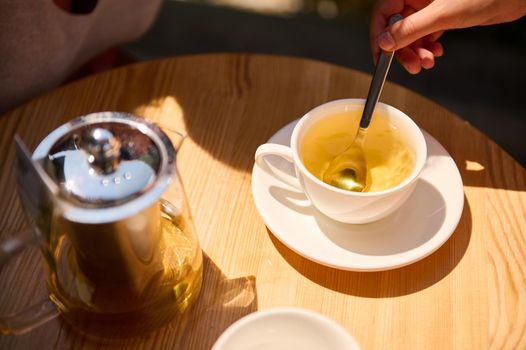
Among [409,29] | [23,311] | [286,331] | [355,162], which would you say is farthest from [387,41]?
[23,311]

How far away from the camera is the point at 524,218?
28.9 inches

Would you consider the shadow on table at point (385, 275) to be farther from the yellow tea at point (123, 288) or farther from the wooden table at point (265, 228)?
the yellow tea at point (123, 288)

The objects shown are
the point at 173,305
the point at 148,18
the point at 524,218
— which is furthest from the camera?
the point at 148,18

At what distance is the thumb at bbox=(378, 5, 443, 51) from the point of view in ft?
2.41

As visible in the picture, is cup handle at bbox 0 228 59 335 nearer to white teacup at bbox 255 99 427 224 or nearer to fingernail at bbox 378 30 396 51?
white teacup at bbox 255 99 427 224

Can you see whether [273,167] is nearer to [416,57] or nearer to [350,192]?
[350,192]

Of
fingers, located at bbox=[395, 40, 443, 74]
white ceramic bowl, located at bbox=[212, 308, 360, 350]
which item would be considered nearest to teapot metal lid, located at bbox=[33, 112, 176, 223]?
white ceramic bowl, located at bbox=[212, 308, 360, 350]

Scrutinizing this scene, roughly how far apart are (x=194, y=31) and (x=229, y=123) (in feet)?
3.27

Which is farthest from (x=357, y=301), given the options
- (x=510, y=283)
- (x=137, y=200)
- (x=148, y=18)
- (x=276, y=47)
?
(x=276, y=47)

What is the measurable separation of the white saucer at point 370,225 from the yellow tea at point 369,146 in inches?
1.3

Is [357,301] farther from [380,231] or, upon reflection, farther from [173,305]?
[173,305]

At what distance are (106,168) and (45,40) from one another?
0.53m

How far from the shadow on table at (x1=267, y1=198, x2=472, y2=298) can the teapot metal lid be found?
226mm

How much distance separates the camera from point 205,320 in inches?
25.5
